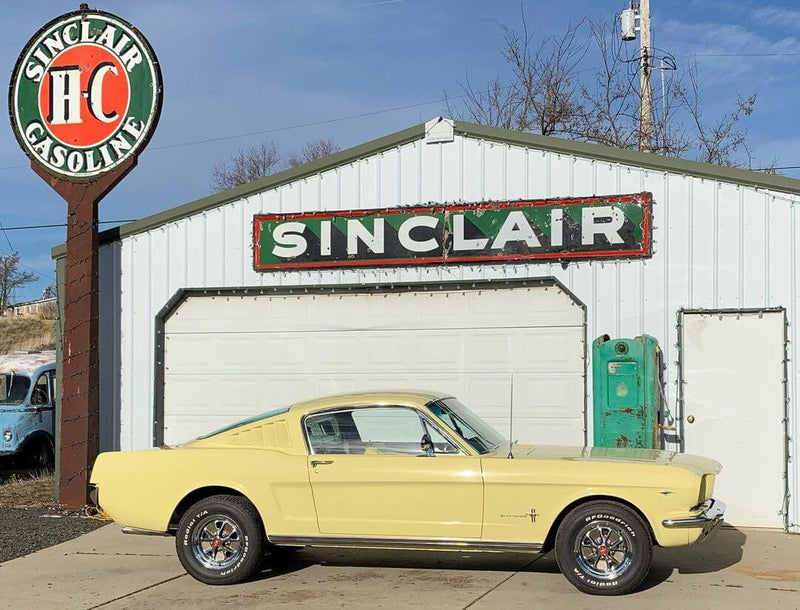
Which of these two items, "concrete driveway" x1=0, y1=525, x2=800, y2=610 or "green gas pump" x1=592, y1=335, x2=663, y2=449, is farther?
"green gas pump" x1=592, y1=335, x2=663, y2=449

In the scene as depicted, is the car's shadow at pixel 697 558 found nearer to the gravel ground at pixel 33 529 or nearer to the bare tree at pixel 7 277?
the gravel ground at pixel 33 529

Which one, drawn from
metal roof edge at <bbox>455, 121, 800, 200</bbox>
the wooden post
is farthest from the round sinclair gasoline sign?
metal roof edge at <bbox>455, 121, 800, 200</bbox>

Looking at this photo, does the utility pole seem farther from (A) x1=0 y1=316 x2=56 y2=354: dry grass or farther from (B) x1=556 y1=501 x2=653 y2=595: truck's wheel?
(A) x1=0 y1=316 x2=56 y2=354: dry grass

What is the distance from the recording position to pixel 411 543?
7.20 meters

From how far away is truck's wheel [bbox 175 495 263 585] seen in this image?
7504 mm

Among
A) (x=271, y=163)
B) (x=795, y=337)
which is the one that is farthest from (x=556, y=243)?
(x=271, y=163)

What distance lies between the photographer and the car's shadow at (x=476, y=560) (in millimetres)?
7902

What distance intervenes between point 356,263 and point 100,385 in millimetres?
3659

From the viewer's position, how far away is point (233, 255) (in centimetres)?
1180

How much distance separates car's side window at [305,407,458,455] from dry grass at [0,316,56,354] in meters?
33.0

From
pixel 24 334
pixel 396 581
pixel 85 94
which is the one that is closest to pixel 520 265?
pixel 396 581

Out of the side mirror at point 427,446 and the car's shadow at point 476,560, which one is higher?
the side mirror at point 427,446

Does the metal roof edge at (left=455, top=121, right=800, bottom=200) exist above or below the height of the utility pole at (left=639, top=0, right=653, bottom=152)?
below

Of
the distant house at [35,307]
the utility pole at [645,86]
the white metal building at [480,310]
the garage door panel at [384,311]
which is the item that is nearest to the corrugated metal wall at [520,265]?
the white metal building at [480,310]
